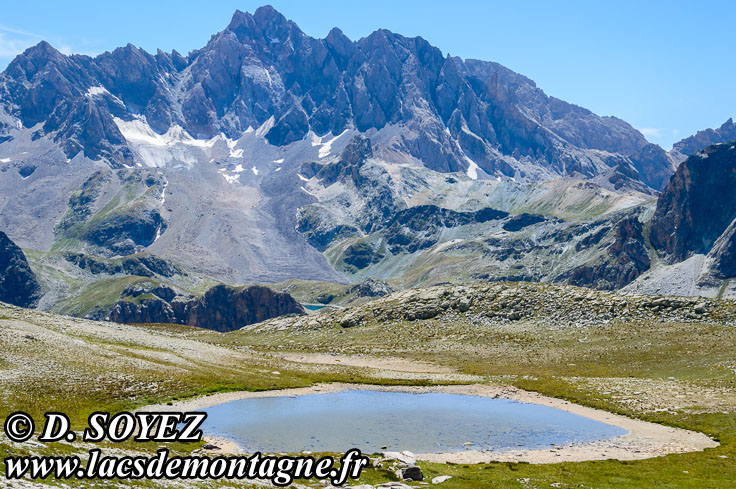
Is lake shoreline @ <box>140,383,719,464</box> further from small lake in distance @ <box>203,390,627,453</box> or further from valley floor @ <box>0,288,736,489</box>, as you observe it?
small lake in distance @ <box>203,390,627,453</box>

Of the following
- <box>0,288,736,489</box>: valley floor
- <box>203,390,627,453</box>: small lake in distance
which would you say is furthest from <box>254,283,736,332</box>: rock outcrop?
<box>203,390,627,453</box>: small lake in distance

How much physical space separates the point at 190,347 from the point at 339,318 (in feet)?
173

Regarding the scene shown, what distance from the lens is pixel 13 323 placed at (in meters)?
84.5

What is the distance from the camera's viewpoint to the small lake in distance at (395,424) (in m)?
51.2

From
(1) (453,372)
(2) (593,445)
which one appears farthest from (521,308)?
(2) (593,445)

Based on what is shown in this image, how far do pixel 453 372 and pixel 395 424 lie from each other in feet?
114

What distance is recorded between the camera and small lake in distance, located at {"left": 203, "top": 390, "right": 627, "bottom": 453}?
51188 mm

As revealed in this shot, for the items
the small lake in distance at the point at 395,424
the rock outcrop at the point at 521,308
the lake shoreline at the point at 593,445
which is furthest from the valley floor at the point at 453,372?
the small lake in distance at the point at 395,424

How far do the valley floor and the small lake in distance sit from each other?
563 centimetres

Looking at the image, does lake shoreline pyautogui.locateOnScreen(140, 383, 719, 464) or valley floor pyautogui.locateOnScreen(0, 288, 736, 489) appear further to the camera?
lake shoreline pyautogui.locateOnScreen(140, 383, 719, 464)

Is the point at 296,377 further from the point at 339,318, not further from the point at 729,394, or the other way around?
the point at 339,318

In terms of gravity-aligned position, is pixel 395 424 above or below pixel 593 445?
below

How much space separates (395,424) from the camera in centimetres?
5859

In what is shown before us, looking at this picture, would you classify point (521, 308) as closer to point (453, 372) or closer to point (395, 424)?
point (453, 372)
